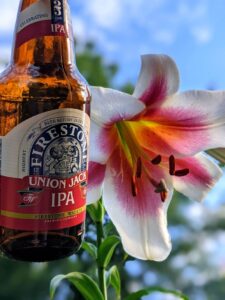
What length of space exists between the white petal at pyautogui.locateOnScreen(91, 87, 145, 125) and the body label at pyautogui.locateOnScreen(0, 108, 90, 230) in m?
0.03

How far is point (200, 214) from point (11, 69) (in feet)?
2.58

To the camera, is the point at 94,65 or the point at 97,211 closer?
the point at 97,211

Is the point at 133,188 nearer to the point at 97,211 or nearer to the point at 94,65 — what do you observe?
the point at 97,211

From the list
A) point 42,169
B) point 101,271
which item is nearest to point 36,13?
point 42,169

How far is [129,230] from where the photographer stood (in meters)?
0.50

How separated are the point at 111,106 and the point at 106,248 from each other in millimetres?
131

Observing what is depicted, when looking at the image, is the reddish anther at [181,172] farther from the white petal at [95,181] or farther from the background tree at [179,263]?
the background tree at [179,263]

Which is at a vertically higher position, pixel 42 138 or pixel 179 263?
pixel 42 138

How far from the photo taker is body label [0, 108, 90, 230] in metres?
0.41

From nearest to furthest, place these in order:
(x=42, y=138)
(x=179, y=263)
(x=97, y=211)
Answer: (x=42, y=138) < (x=97, y=211) < (x=179, y=263)

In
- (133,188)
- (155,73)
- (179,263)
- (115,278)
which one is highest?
(155,73)

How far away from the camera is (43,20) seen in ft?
1.41

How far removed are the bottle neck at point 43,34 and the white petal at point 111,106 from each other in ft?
0.12

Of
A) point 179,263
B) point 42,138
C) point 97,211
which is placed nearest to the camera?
point 42,138
